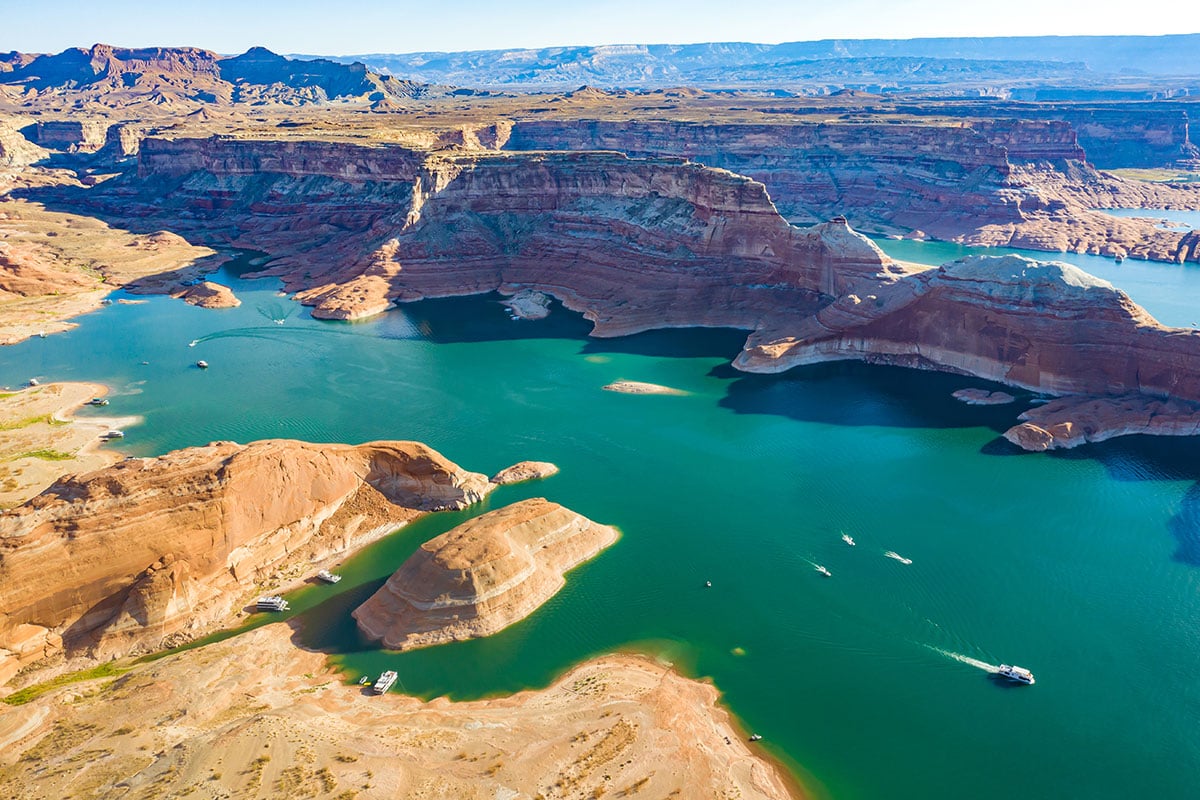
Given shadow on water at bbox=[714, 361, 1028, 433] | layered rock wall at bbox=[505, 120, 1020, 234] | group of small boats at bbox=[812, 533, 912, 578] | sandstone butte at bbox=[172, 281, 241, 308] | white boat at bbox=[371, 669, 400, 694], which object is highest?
layered rock wall at bbox=[505, 120, 1020, 234]

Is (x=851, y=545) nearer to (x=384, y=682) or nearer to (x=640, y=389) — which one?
(x=384, y=682)

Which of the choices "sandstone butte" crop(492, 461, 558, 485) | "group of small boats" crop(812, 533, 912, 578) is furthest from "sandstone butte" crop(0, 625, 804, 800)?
"sandstone butte" crop(492, 461, 558, 485)

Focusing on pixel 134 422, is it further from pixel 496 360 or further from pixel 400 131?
pixel 400 131

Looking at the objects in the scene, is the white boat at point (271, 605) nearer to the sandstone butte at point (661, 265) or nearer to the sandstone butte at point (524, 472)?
the sandstone butte at point (524, 472)

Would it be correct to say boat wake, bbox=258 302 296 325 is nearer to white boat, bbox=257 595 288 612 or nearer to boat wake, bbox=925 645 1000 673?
white boat, bbox=257 595 288 612

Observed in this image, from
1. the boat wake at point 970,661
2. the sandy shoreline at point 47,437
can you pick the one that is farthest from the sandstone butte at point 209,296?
the boat wake at point 970,661
